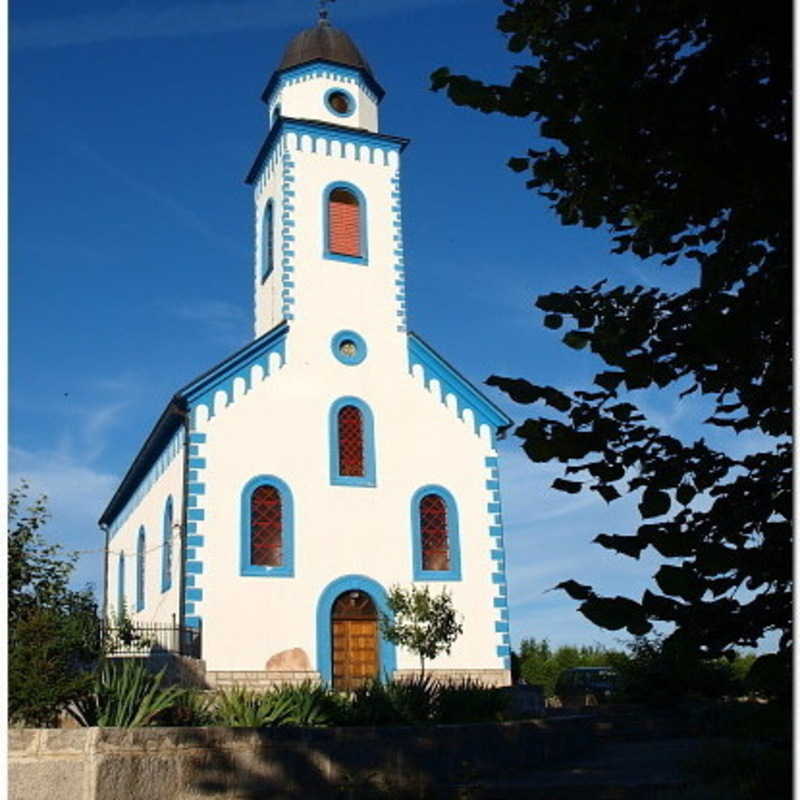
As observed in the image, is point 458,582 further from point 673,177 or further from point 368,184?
point 673,177

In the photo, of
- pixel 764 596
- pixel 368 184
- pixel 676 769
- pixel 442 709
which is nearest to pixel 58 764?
pixel 442 709

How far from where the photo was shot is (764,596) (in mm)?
4035

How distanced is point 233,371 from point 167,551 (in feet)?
15.4

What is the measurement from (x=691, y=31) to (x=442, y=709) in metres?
11.0

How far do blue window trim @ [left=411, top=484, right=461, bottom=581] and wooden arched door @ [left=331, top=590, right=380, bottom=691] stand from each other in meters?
1.49

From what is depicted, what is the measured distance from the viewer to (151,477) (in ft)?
89.6

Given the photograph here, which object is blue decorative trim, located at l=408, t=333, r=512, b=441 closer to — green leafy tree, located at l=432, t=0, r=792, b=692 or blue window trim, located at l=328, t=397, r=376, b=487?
blue window trim, located at l=328, t=397, r=376, b=487

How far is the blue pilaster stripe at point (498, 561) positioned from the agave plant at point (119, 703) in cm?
1264

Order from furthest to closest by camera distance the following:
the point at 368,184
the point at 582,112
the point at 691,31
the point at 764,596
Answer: the point at 368,184 → the point at 691,31 → the point at 582,112 → the point at 764,596

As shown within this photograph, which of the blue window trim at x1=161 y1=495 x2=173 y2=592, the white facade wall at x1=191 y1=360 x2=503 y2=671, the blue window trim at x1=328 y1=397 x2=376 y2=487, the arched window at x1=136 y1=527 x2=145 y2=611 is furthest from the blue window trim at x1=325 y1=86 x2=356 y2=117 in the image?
the arched window at x1=136 y1=527 x2=145 y2=611

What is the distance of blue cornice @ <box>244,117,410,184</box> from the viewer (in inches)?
1021

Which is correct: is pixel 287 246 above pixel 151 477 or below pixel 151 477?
above

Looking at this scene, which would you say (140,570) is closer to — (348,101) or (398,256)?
(398,256)

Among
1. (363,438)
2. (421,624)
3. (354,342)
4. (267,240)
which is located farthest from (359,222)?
(421,624)
